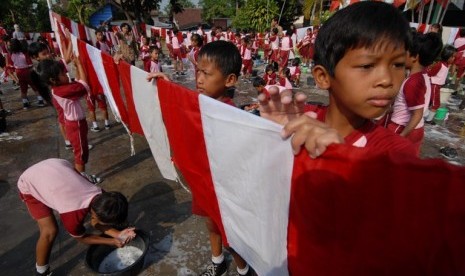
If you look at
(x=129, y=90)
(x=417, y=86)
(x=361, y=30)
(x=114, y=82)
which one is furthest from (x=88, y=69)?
(x=417, y=86)

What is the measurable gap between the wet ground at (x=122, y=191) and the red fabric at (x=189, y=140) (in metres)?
0.98

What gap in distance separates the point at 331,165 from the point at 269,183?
1.46ft

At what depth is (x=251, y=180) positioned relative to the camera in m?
1.53

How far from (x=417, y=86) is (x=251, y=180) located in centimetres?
Result: 258

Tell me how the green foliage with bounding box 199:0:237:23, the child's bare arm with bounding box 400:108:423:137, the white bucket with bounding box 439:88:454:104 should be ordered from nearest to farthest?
the child's bare arm with bounding box 400:108:423:137, the white bucket with bounding box 439:88:454:104, the green foliage with bounding box 199:0:237:23

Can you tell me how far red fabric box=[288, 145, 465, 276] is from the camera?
0.81m

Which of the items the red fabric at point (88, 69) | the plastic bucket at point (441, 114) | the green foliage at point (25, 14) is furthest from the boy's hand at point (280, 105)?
the green foliage at point (25, 14)

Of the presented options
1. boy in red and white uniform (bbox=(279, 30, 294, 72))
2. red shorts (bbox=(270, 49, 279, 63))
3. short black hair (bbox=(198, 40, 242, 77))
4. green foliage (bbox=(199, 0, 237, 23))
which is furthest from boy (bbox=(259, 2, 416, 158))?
green foliage (bbox=(199, 0, 237, 23))

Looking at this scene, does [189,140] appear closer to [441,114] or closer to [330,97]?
[330,97]

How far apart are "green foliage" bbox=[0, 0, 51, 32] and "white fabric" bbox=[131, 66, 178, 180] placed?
36191mm

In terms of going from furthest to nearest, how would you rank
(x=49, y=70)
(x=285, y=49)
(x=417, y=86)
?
(x=285, y=49)
(x=49, y=70)
(x=417, y=86)

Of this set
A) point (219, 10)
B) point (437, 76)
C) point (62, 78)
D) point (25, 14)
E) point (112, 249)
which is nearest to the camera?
point (112, 249)

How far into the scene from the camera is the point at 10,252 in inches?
121

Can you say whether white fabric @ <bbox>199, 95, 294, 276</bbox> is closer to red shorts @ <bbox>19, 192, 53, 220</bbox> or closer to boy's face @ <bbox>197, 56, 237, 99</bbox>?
boy's face @ <bbox>197, 56, 237, 99</bbox>
